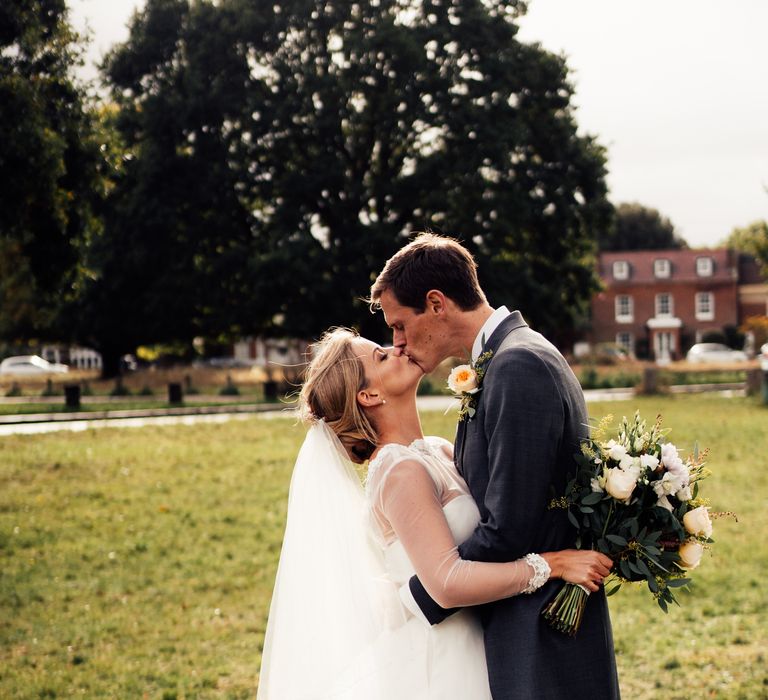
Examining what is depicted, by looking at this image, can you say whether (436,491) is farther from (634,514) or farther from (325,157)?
(325,157)

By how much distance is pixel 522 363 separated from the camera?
9.73 feet

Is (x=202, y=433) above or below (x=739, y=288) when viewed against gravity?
below

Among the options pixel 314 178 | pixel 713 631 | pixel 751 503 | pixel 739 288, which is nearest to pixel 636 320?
pixel 739 288

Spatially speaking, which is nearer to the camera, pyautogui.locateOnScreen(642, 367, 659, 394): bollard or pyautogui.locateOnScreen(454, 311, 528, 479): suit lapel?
pyautogui.locateOnScreen(454, 311, 528, 479): suit lapel

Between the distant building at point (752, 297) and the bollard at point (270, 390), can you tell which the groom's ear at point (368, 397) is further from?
the distant building at point (752, 297)

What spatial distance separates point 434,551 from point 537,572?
328 millimetres

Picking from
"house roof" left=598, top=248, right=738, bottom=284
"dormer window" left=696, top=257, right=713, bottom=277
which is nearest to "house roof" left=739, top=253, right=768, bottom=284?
"house roof" left=598, top=248, right=738, bottom=284

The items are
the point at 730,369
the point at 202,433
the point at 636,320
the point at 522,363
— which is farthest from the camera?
the point at 636,320

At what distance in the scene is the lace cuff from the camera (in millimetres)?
2988

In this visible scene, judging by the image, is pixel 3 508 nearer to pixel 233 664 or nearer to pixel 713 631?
pixel 233 664

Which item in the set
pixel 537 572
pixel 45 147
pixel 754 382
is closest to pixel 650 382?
pixel 754 382

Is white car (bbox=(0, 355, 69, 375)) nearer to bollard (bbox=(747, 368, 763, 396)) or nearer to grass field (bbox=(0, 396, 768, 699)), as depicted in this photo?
bollard (bbox=(747, 368, 763, 396))

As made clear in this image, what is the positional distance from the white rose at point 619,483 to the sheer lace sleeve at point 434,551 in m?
0.35

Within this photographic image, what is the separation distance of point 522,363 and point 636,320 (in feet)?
229
